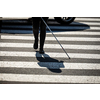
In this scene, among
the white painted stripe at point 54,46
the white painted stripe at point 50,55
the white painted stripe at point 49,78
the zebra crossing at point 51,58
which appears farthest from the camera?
the white painted stripe at point 54,46

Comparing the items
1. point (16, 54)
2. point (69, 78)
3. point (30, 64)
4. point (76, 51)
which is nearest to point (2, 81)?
point (30, 64)

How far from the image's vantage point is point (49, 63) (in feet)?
12.5

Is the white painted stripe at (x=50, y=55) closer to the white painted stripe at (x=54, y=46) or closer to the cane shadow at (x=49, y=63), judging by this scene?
the cane shadow at (x=49, y=63)

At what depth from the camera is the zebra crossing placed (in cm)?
336

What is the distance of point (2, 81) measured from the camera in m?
3.17

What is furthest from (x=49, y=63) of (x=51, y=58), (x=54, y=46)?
(x=54, y=46)

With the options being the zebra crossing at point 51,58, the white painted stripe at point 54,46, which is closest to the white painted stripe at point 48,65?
the zebra crossing at point 51,58

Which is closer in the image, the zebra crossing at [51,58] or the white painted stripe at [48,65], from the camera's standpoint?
the zebra crossing at [51,58]

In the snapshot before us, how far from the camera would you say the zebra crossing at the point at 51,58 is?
3361 millimetres

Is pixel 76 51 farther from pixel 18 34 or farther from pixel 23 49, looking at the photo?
pixel 18 34

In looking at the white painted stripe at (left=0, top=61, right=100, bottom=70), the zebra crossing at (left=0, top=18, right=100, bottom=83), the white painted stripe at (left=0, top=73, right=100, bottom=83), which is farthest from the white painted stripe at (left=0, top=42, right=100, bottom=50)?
the white painted stripe at (left=0, top=73, right=100, bottom=83)

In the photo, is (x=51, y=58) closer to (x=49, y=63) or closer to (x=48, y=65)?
(x=49, y=63)

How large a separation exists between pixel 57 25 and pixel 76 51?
252cm

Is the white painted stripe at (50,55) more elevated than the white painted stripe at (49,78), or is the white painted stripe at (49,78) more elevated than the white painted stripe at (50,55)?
the white painted stripe at (50,55)
